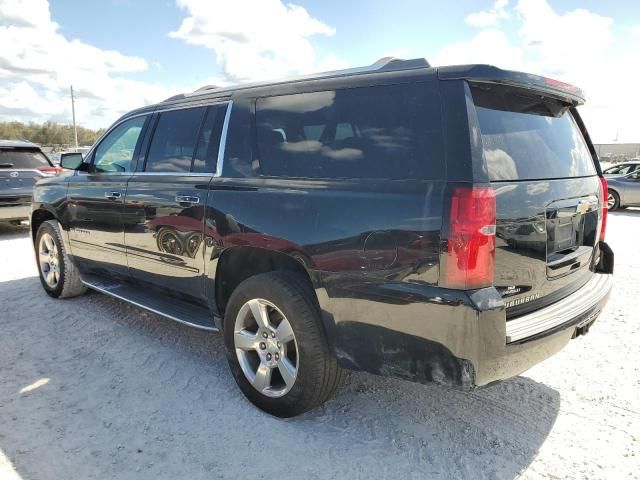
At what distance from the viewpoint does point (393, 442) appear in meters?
2.77

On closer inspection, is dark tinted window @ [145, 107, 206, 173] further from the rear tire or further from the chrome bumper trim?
the rear tire

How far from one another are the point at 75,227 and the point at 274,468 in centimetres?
332

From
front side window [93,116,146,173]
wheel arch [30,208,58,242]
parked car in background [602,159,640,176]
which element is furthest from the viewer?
parked car in background [602,159,640,176]

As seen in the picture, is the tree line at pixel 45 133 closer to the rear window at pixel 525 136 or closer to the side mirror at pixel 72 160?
the side mirror at pixel 72 160

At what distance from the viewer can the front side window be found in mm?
4285

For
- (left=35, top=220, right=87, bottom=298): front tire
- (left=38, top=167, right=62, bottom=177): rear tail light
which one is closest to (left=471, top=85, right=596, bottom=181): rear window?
(left=35, top=220, right=87, bottom=298): front tire

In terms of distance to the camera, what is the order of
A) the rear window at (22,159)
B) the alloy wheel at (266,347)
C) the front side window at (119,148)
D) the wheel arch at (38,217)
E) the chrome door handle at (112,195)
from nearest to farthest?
the alloy wheel at (266,347) → the chrome door handle at (112,195) → the front side window at (119,148) → the wheel arch at (38,217) → the rear window at (22,159)

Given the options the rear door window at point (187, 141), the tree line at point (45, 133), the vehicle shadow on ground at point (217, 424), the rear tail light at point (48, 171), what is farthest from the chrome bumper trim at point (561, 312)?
the tree line at point (45, 133)

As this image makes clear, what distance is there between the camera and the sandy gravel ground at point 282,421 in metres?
2.56

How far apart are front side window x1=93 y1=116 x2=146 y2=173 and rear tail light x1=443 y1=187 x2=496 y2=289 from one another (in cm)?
294

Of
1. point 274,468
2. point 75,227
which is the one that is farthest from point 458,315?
point 75,227

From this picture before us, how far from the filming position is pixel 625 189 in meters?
13.7

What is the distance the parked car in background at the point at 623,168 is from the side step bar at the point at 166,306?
44.3 ft

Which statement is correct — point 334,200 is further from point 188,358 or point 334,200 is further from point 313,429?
point 188,358
